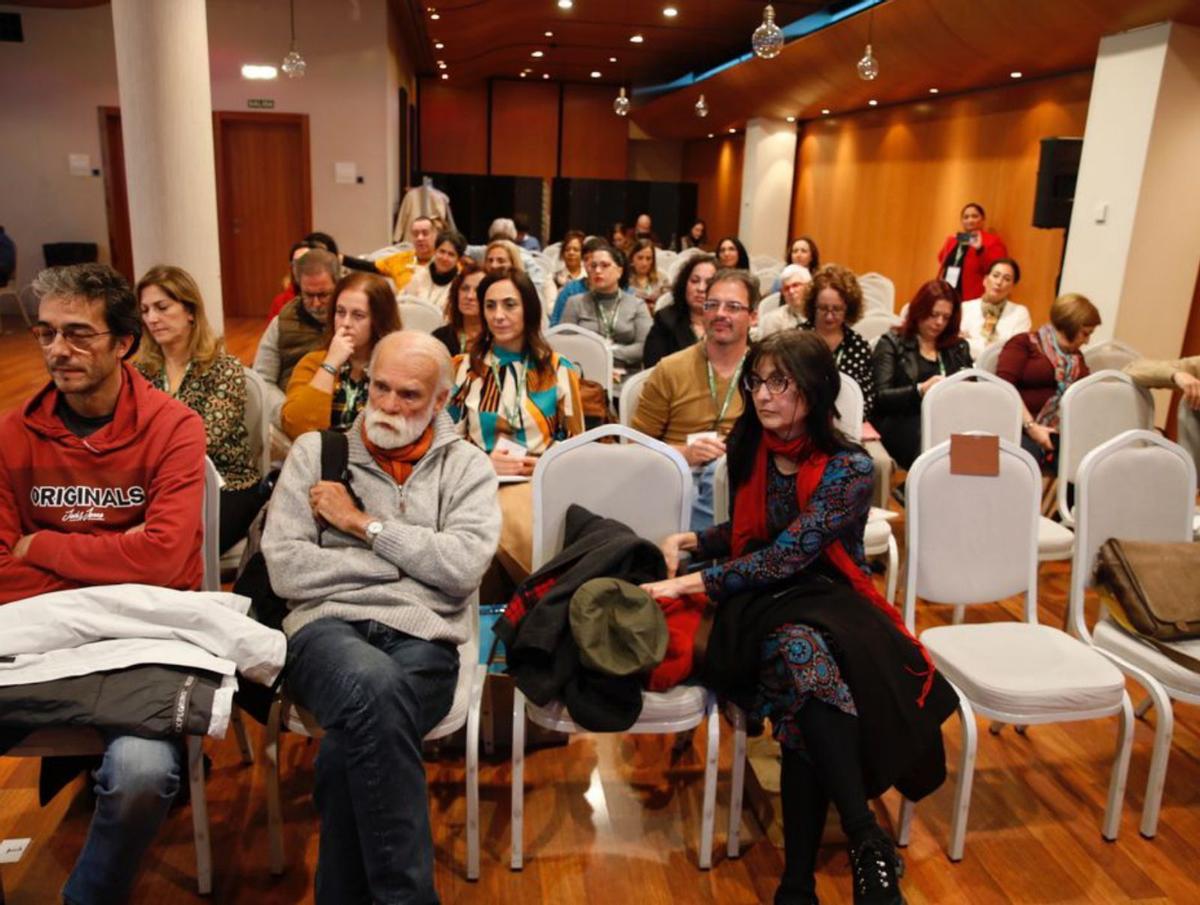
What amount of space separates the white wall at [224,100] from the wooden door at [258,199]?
0.20 meters

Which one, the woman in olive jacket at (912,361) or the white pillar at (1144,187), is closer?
the woman in olive jacket at (912,361)

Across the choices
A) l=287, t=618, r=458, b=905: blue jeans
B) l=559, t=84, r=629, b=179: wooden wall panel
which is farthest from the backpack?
l=559, t=84, r=629, b=179: wooden wall panel

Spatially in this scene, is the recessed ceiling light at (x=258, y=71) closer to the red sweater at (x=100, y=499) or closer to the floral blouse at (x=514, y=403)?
the floral blouse at (x=514, y=403)

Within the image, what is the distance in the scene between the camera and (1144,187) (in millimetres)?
5906

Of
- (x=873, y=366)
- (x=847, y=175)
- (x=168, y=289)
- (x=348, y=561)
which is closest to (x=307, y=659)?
(x=348, y=561)

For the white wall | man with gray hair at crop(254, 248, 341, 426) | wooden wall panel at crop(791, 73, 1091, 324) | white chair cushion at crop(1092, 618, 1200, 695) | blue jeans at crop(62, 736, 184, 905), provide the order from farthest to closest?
the white wall, wooden wall panel at crop(791, 73, 1091, 324), man with gray hair at crop(254, 248, 341, 426), white chair cushion at crop(1092, 618, 1200, 695), blue jeans at crop(62, 736, 184, 905)

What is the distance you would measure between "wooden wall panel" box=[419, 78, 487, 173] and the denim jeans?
16.2 metres

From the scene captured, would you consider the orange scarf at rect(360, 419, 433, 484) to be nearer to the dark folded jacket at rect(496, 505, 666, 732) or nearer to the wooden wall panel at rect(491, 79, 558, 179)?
the dark folded jacket at rect(496, 505, 666, 732)

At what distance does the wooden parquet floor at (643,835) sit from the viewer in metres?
2.25

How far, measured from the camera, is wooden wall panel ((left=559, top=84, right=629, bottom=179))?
17.8m

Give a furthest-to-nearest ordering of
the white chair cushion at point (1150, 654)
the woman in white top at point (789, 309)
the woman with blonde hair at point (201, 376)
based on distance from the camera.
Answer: the woman in white top at point (789, 309)
the woman with blonde hair at point (201, 376)
the white chair cushion at point (1150, 654)

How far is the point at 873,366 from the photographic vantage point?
434 centimetres

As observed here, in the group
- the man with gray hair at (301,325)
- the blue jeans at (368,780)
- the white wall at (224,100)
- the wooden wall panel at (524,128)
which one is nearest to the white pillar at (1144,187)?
the man with gray hair at (301,325)

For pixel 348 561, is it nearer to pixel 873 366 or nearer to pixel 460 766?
pixel 460 766
